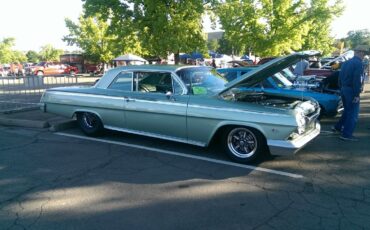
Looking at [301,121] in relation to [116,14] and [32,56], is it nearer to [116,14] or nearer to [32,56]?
[116,14]

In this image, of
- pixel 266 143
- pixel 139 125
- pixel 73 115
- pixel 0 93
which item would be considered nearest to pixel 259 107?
pixel 266 143

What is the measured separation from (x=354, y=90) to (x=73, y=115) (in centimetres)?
588

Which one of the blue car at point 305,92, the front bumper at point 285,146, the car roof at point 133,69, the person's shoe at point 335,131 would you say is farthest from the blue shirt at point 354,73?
the car roof at point 133,69

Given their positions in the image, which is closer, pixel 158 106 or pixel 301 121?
pixel 301 121

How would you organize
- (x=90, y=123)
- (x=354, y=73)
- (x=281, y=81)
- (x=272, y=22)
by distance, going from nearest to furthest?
(x=354, y=73)
(x=90, y=123)
(x=281, y=81)
(x=272, y=22)

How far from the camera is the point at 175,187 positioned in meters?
4.22

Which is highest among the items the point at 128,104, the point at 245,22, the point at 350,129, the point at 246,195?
the point at 245,22

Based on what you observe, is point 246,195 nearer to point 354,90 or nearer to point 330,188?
point 330,188

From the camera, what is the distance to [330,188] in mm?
4125

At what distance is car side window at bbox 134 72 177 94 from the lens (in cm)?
565

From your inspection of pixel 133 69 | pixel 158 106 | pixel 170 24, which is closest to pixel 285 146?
pixel 158 106

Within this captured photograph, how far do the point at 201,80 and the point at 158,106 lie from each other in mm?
940

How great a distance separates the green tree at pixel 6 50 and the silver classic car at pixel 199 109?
2384 inches

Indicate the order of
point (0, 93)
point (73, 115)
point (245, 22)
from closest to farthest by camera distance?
point (73, 115) < point (0, 93) < point (245, 22)
